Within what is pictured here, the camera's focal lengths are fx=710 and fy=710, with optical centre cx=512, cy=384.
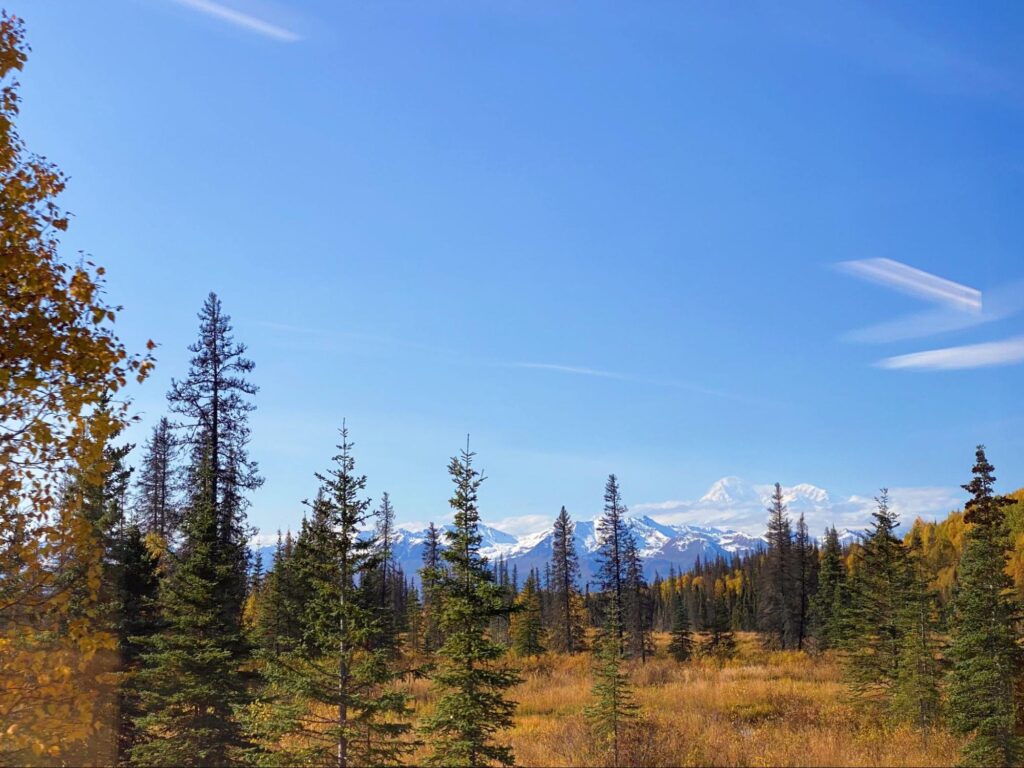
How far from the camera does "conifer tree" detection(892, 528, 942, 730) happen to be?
21250 millimetres

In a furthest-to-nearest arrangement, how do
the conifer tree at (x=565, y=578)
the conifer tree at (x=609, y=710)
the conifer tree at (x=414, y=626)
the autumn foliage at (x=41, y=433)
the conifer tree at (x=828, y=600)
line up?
the conifer tree at (x=414, y=626), the conifer tree at (x=565, y=578), the conifer tree at (x=828, y=600), the conifer tree at (x=609, y=710), the autumn foliage at (x=41, y=433)

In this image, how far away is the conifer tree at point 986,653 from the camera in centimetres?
1598

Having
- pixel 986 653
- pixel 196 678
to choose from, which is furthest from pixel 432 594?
pixel 986 653

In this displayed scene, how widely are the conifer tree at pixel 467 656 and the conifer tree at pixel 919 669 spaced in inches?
586

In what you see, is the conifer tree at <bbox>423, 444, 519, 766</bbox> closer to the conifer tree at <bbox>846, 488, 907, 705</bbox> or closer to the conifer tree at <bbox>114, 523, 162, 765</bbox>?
the conifer tree at <bbox>114, 523, 162, 765</bbox>

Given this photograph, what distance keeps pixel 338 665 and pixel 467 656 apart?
232cm

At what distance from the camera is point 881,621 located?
28.9 metres

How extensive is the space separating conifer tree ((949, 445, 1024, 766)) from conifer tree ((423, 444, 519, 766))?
1131cm

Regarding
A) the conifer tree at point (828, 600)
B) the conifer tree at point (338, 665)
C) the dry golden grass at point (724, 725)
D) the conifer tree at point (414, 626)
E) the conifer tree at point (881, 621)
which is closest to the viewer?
the conifer tree at point (338, 665)

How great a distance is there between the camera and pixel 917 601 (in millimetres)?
23438

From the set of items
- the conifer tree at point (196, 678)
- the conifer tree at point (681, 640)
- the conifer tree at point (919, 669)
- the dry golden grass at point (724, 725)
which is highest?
the conifer tree at point (196, 678)

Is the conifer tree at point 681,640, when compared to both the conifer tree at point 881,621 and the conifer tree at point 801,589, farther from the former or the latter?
the conifer tree at point 881,621

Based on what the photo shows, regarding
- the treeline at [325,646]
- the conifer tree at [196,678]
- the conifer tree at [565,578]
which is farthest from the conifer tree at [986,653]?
the conifer tree at [565,578]

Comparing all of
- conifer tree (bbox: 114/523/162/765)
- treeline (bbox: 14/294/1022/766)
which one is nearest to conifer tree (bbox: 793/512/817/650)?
treeline (bbox: 14/294/1022/766)
